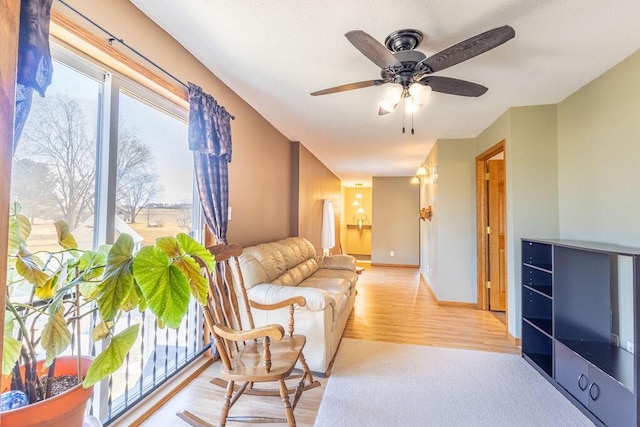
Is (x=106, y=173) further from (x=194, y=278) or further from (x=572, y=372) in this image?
(x=572, y=372)

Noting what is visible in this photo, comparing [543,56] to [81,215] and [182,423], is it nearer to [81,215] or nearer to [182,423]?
[81,215]

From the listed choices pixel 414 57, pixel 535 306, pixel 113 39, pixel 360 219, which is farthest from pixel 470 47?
→ pixel 360 219

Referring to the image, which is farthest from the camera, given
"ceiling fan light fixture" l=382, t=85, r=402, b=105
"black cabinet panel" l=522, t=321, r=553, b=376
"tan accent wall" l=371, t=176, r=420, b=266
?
Result: "tan accent wall" l=371, t=176, r=420, b=266

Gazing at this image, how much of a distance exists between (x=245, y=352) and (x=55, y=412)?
3.80ft

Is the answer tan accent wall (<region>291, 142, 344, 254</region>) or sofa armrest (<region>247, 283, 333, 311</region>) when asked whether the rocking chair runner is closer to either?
sofa armrest (<region>247, 283, 333, 311</region>)

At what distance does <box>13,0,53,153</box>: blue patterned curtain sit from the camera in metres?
1.01

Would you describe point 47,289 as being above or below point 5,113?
below

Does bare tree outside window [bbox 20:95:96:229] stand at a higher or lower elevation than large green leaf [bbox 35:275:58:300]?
higher

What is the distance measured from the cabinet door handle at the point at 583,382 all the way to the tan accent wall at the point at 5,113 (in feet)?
9.36

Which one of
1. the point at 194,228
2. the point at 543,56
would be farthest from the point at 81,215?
the point at 543,56

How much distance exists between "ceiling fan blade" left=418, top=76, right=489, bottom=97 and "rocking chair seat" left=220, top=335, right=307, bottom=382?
1.94 meters

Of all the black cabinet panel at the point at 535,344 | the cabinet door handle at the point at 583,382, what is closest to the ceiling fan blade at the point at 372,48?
the cabinet door handle at the point at 583,382

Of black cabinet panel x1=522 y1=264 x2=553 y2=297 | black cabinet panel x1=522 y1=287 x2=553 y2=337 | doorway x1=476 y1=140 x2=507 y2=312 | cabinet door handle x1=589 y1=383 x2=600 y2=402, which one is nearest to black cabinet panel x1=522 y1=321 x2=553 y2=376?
black cabinet panel x1=522 y1=287 x2=553 y2=337

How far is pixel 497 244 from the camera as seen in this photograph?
3947 mm
